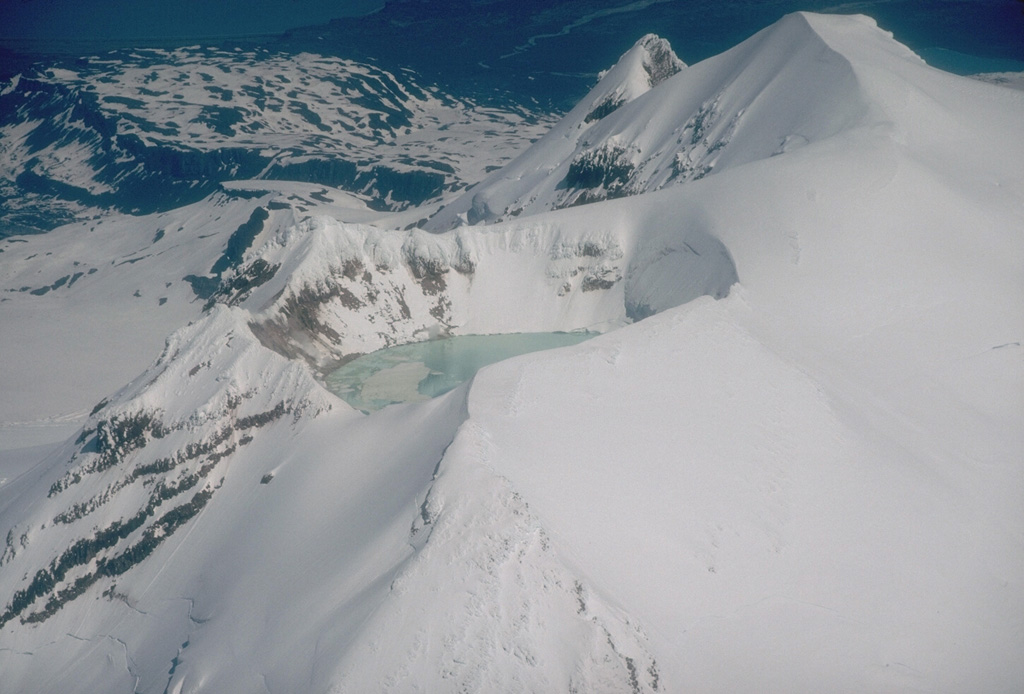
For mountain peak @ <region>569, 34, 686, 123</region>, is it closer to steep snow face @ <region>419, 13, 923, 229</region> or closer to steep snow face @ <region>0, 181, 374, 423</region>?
steep snow face @ <region>419, 13, 923, 229</region>

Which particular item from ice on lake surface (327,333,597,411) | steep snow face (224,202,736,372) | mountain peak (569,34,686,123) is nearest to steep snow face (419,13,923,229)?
mountain peak (569,34,686,123)

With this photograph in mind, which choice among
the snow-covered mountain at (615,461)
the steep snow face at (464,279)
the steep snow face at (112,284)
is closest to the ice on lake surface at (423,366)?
the steep snow face at (464,279)

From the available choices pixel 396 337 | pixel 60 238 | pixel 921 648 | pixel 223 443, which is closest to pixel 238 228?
pixel 60 238

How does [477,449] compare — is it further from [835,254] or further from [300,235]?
[300,235]

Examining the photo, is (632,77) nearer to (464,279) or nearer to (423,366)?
(464,279)

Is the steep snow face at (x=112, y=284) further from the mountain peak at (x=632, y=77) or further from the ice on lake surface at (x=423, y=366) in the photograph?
the mountain peak at (x=632, y=77)
